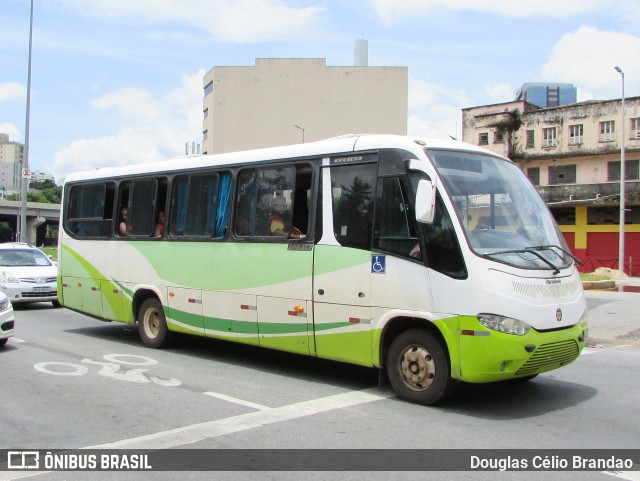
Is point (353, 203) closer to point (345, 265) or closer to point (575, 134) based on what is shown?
point (345, 265)

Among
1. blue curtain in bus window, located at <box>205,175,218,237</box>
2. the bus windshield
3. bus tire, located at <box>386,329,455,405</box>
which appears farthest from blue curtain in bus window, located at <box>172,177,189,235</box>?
Result: the bus windshield

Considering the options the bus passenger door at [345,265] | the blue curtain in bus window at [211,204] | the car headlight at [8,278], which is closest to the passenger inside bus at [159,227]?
the blue curtain in bus window at [211,204]

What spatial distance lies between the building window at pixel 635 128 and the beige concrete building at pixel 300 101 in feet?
103

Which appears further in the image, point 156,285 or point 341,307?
point 156,285

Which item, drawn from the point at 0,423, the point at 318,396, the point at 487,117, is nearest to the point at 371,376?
the point at 318,396

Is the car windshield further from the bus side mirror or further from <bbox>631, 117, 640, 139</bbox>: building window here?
<bbox>631, 117, 640, 139</bbox>: building window

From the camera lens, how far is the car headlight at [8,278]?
16.3 meters

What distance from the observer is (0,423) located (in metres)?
6.31

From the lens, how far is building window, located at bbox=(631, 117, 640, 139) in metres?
46.9

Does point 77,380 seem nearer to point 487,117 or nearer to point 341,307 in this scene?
point 341,307

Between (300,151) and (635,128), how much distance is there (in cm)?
4561

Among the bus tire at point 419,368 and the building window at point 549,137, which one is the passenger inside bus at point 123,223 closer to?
the bus tire at point 419,368

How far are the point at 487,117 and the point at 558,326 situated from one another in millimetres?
50340

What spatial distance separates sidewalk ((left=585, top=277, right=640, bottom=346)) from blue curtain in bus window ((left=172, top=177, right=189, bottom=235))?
25.2 feet
